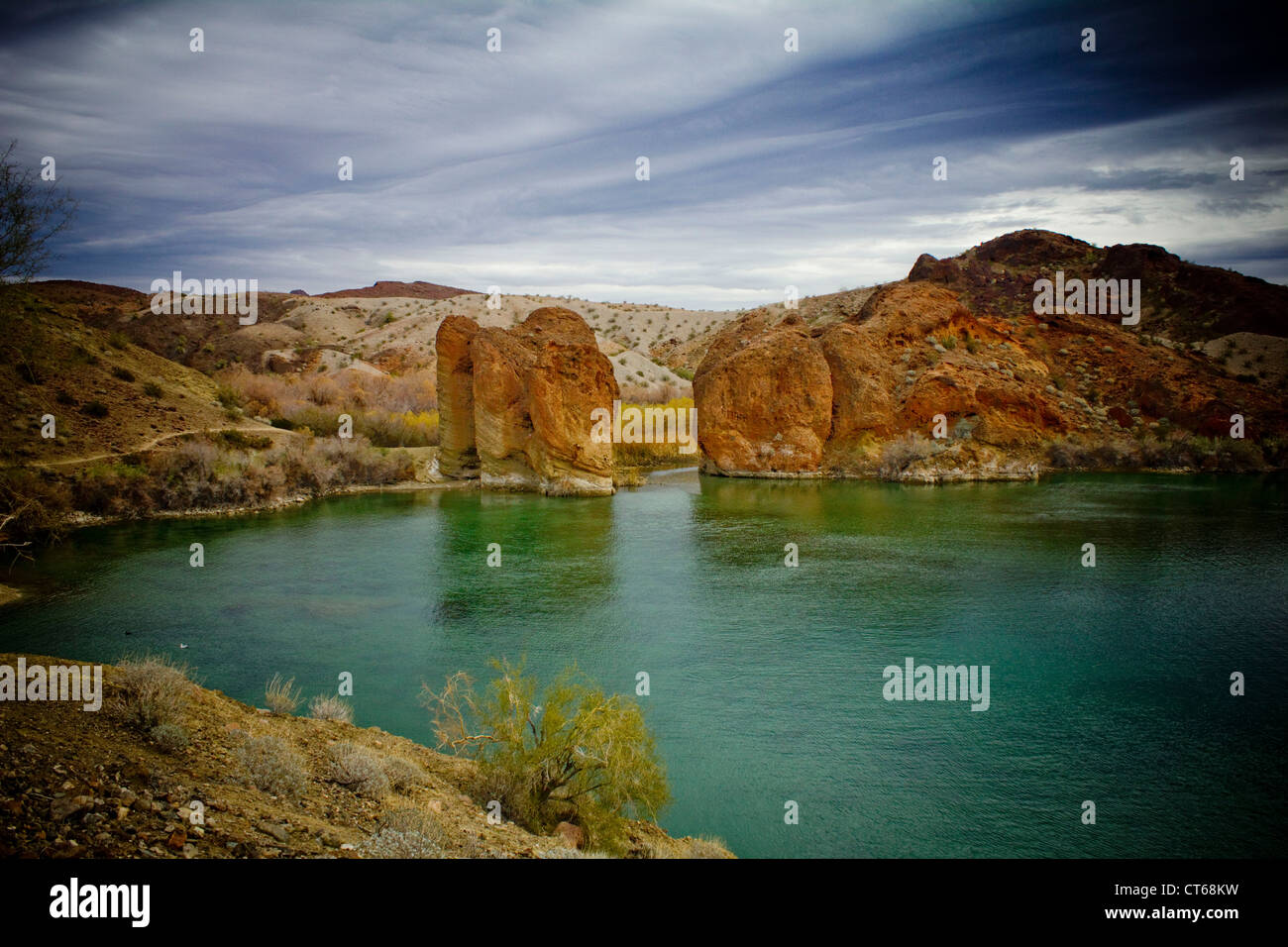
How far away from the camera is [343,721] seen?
829 cm

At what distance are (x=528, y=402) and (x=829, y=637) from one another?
65.3ft

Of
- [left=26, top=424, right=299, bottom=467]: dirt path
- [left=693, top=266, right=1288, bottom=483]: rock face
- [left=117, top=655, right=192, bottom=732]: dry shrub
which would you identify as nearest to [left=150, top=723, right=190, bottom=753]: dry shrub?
[left=117, top=655, right=192, bottom=732]: dry shrub

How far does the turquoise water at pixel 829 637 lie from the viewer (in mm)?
7324

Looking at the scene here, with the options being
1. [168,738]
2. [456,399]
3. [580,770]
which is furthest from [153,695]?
[456,399]

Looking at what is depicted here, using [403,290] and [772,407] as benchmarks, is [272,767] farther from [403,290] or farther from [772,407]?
[403,290]

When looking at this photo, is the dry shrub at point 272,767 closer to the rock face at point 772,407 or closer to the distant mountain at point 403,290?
the rock face at point 772,407

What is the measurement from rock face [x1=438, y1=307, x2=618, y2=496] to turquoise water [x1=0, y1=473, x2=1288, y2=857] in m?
5.48

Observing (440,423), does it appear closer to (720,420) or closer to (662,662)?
(720,420)

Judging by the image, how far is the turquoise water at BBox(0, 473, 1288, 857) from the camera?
7.32 m

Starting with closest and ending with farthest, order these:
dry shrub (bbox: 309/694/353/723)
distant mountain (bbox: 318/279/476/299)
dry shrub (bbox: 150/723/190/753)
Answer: dry shrub (bbox: 150/723/190/753), dry shrub (bbox: 309/694/353/723), distant mountain (bbox: 318/279/476/299)

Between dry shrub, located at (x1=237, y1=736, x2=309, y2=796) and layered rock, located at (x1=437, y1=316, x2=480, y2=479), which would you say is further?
layered rock, located at (x1=437, y1=316, x2=480, y2=479)

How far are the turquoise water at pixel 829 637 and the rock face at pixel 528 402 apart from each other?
18.0 feet

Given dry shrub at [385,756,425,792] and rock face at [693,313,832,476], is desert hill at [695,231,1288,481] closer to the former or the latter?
rock face at [693,313,832,476]
